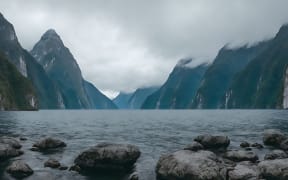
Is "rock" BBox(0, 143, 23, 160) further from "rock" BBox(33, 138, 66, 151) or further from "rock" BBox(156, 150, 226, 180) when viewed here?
"rock" BBox(156, 150, 226, 180)

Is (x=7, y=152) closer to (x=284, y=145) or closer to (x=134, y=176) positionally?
(x=134, y=176)

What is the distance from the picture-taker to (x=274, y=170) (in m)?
26.9

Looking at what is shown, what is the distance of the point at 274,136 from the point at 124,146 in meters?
25.3

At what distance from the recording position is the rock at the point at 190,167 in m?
25.6

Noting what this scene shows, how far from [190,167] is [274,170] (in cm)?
694

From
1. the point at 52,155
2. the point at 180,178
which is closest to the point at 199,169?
the point at 180,178

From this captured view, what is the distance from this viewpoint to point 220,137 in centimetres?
4512

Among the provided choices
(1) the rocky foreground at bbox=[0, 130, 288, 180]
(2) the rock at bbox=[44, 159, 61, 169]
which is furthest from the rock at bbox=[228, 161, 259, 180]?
(2) the rock at bbox=[44, 159, 61, 169]

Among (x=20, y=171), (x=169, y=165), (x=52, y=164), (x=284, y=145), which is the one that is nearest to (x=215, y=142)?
(x=284, y=145)

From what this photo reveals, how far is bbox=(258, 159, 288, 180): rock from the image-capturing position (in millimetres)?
26375

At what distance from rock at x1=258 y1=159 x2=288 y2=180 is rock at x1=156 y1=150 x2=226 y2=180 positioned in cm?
360

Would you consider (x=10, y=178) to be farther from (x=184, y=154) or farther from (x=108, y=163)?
(x=184, y=154)

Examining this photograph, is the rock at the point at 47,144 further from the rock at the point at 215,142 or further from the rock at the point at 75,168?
the rock at the point at 215,142

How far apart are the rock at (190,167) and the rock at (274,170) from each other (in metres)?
3.60
